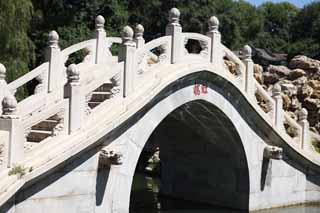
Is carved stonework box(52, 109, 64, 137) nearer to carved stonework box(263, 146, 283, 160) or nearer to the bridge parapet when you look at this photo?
the bridge parapet

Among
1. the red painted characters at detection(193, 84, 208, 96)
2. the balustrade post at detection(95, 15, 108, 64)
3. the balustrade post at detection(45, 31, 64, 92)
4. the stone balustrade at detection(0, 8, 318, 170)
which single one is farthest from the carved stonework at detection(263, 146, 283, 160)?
the balustrade post at detection(45, 31, 64, 92)

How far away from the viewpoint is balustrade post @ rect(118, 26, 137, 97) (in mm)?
9609

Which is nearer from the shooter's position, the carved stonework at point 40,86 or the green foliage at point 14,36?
the carved stonework at point 40,86

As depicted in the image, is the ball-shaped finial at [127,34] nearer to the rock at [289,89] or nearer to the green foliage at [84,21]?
the green foliage at [84,21]

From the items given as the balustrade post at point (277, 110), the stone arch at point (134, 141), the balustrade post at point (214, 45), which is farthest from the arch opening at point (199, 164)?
the balustrade post at point (277, 110)

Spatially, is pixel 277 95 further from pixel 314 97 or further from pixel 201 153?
pixel 314 97

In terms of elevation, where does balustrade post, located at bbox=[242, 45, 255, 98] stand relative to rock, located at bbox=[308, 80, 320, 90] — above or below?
below

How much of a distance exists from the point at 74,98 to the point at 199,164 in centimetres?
651

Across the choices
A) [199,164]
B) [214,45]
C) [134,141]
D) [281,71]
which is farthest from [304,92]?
[134,141]

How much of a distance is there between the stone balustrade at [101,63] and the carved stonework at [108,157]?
0.74 m

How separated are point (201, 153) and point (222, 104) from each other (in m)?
2.47

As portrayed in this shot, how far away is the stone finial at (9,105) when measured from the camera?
25.1 feet

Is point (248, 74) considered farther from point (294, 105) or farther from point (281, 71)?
point (281, 71)

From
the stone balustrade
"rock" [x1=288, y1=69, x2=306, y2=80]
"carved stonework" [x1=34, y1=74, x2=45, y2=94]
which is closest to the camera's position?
the stone balustrade
